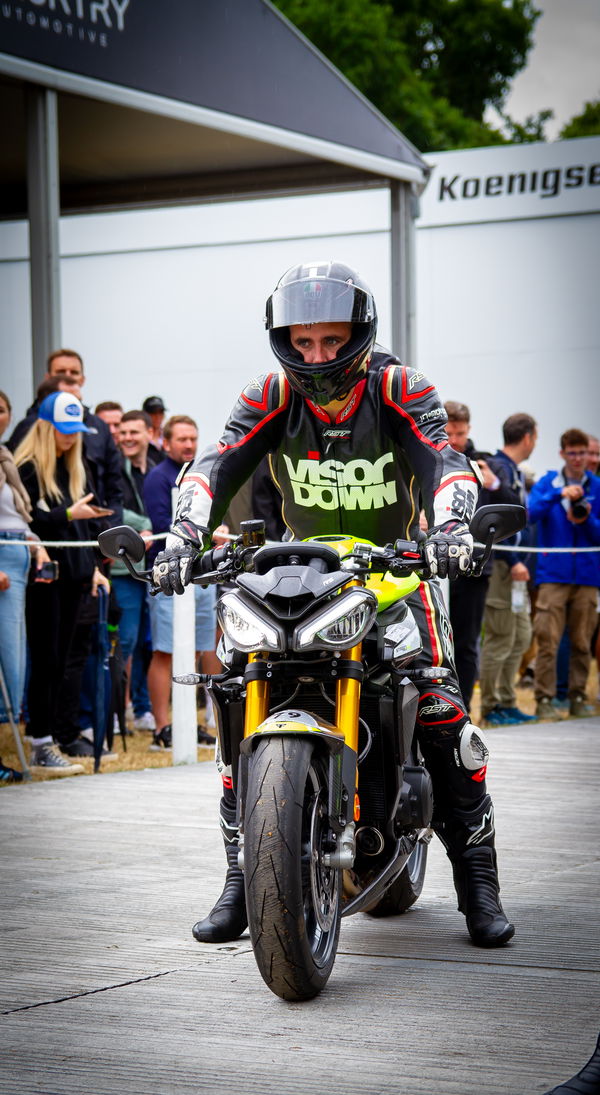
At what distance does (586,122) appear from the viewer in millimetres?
51188

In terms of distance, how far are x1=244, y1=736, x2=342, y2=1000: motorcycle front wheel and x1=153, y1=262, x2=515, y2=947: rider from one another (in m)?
0.75

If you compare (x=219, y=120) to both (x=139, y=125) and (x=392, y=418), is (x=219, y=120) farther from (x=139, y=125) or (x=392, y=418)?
(x=392, y=418)

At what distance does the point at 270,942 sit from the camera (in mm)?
3766

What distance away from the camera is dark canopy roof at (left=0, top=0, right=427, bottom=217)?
1072 cm

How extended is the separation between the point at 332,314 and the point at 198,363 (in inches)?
504

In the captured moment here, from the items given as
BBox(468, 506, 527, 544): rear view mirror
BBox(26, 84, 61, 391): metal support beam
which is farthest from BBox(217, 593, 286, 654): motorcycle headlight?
BBox(26, 84, 61, 391): metal support beam

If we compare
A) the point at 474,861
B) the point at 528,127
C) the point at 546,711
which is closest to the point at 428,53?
the point at 528,127

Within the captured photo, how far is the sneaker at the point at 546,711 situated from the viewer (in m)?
11.6

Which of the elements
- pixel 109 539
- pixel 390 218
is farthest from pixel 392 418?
pixel 390 218

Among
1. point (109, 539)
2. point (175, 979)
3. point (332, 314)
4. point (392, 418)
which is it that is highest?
point (332, 314)

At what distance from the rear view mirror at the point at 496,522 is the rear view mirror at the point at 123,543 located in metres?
0.98

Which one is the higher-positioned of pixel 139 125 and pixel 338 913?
pixel 139 125

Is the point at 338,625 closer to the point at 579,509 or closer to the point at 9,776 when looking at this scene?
the point at 9,776

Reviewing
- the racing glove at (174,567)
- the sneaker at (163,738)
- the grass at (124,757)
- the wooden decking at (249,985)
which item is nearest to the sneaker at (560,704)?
the grass at (124,757)
